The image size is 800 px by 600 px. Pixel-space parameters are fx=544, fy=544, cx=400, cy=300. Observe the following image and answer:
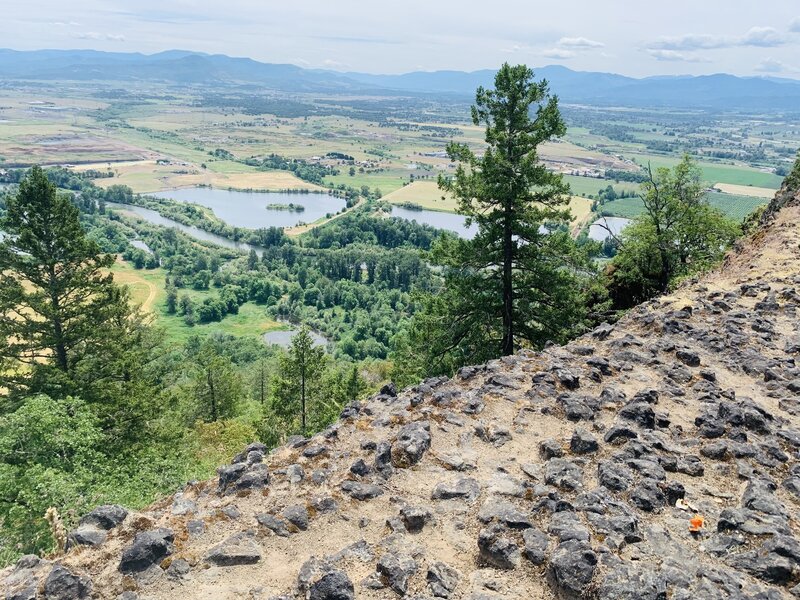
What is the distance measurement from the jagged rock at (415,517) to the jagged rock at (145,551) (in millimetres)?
3416

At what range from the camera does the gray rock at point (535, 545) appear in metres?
7.38

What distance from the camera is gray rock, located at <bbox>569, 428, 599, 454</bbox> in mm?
10016

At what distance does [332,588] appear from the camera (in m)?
6.95

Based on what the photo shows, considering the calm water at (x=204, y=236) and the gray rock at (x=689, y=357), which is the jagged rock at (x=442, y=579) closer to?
the gray rock at (x=689, y=357)

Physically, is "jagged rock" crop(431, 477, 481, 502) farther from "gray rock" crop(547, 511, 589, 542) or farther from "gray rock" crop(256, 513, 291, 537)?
"gray rock" crop(256, 513, 291, 537)

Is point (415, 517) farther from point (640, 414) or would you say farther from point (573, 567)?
point (640, 414)

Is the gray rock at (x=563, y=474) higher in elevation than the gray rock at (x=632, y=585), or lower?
lower

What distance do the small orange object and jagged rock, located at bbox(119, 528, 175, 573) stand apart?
7.56 meters

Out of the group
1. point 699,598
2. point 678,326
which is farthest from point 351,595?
point 678,326

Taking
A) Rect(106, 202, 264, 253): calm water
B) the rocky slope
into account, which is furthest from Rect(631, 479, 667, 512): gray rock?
Rect(106, 202, 264, 253): calm water

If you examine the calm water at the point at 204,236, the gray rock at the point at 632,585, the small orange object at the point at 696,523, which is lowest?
the calm water at the point at 204,236

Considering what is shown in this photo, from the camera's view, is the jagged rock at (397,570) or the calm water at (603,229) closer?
the jagged rock at (397,570)

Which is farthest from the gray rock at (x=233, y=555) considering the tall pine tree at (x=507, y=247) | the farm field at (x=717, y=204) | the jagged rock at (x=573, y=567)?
the farm field at (x=717, y=204)

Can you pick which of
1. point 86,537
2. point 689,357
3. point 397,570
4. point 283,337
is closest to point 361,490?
point 397,570
